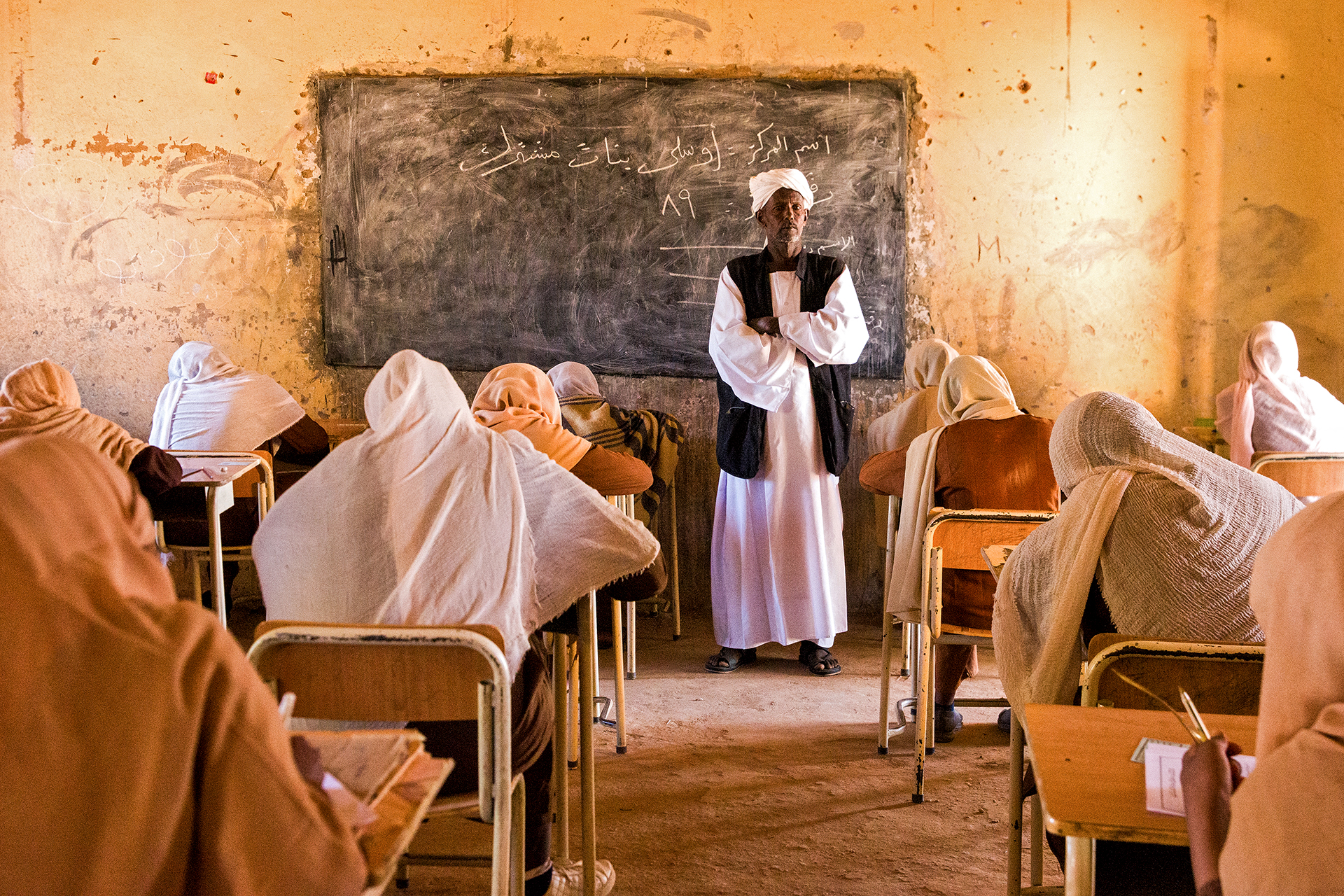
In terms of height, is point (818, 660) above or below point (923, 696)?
below

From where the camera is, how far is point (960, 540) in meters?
2.83

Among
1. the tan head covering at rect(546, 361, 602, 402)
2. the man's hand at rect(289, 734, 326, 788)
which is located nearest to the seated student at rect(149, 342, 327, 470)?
the tan head covering at rect(546, 361, 602, 402)

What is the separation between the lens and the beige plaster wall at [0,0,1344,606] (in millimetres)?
4762

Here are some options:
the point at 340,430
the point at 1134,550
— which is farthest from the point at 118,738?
the point at 340,430

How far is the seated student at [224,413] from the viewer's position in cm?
427

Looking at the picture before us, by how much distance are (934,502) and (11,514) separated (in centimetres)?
268

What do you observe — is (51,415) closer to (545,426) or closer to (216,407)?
(216,407)

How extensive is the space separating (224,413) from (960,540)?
2922mm

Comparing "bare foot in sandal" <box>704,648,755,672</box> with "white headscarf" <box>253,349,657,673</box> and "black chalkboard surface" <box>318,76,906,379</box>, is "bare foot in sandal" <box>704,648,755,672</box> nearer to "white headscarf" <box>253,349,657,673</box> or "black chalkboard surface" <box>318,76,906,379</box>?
"black chalkboard surface" <box>318,76,906,379</box>

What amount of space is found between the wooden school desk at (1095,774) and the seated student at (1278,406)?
301 centimetres

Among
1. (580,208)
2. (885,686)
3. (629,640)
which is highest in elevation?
(580,208)

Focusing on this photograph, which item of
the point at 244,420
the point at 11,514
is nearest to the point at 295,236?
the point at 244,420

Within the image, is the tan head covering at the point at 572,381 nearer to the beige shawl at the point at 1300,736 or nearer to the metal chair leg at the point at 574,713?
the metal chair leg at the point at 574,713

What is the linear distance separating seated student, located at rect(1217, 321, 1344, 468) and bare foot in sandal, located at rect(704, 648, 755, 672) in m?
1.99
